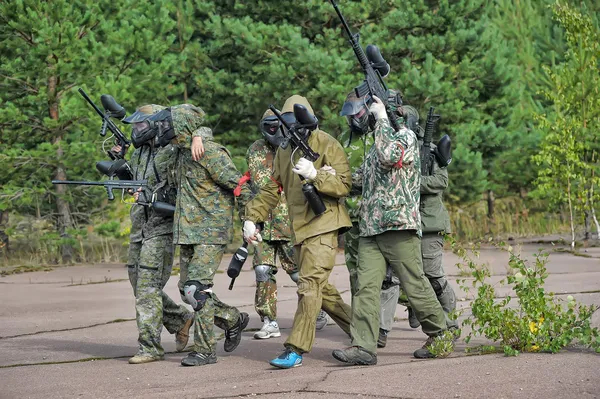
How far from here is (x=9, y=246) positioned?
61.7 feet

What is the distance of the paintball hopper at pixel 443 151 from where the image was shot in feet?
25.7

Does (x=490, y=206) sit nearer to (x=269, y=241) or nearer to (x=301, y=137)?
(x=269, y=241)

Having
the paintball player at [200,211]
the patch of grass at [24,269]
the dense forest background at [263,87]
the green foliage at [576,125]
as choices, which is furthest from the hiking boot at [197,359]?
the green foliage at [576,125]

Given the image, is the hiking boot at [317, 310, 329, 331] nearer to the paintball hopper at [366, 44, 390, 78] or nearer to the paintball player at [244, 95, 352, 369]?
the paintball player at [244, 95, 352, 369]

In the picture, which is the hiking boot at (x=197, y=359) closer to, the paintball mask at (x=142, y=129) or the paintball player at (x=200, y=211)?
the paintball player at (x=200, y=211)

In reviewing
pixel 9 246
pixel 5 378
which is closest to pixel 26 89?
pixel 9 246

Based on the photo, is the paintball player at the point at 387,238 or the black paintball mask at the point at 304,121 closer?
the paintball player at the point at 387,238

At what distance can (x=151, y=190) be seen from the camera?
7902 mm

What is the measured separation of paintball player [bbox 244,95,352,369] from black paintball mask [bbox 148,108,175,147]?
2.80ft

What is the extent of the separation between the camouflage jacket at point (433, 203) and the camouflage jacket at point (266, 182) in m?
1.41

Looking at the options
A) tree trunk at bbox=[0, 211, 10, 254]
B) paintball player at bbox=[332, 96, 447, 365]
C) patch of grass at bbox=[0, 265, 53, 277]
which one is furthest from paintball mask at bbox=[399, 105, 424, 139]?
tree trunk at bbox=[0, 211, 10, 254]

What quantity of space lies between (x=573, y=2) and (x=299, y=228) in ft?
57.7

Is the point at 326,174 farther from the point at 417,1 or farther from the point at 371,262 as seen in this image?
the point at 417,1

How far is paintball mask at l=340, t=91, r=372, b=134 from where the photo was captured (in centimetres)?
714
